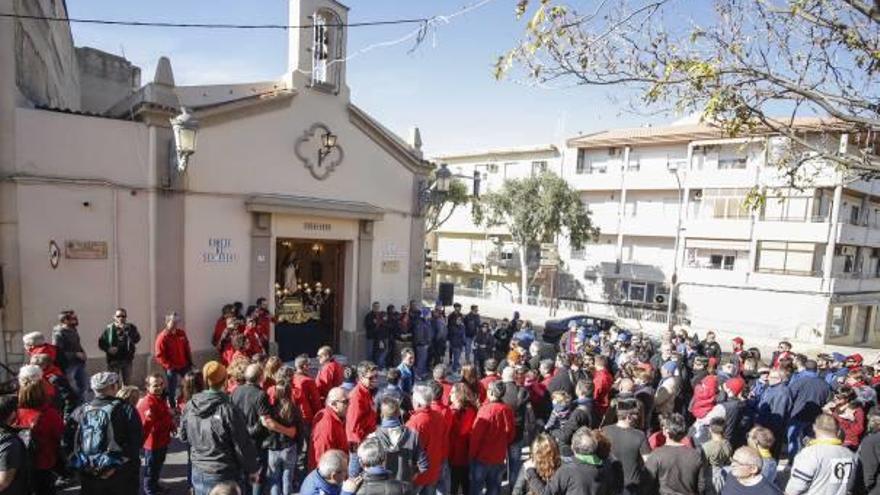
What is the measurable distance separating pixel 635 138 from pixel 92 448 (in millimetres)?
32302

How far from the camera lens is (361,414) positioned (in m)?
5.24

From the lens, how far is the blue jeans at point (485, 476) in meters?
5.44

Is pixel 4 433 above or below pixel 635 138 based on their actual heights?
below

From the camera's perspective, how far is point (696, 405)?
6902mm

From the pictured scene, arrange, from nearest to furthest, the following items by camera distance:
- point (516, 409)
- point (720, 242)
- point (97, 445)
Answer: point (97, 445) → point (516, 409) → point (720, 242)

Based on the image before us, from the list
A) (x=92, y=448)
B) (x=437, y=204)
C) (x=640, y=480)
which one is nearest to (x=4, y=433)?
(x=92, y=448)

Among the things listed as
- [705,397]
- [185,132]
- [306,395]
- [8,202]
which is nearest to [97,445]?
[306,395]

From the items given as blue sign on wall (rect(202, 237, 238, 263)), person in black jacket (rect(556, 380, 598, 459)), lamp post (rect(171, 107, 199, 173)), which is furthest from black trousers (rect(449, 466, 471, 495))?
lamp post (rect(171, 107, 199, 173))

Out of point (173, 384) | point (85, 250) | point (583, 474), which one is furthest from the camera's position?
point (85, 250)

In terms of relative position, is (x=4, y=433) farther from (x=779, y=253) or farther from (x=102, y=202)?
(x=779, y=253)

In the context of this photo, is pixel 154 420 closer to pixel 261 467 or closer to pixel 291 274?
pixel 261 467

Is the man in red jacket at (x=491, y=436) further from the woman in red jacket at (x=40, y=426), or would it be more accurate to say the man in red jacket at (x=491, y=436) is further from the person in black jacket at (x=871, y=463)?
the woman in red jacket at (x=40, y=426)

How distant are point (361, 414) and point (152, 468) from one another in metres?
2.27

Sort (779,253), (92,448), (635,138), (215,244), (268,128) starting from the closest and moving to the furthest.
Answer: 1. (92,448)
2. (215,244)
3. (268,128)
4. (779,253)
5. (635,138)
